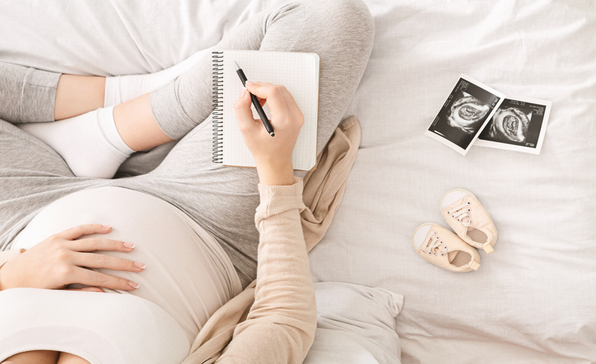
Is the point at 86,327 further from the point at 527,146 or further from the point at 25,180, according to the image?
the point at 527,146

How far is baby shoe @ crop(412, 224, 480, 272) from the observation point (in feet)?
3.24

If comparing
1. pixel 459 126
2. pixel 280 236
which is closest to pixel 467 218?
pixel 459 126

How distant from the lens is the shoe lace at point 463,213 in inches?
38.9

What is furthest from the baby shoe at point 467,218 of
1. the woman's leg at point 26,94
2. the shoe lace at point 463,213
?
the woman's leg at point 26,94

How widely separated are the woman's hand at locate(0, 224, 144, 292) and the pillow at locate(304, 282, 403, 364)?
431 millimetres

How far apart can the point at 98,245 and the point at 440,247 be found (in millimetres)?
796

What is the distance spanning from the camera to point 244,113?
736 millimetres

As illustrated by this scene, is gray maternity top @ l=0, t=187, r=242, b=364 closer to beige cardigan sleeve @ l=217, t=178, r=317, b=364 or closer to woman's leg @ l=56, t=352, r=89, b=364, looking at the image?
woman's leg @ l=56, t=352, r=89, b=364

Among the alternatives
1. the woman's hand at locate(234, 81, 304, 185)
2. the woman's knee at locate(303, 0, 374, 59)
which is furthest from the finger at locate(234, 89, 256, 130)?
the woman's knee at locate(303, 0, 374, 59)

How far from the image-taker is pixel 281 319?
71 cm

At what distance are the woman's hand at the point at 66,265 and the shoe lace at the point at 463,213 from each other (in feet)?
2.51

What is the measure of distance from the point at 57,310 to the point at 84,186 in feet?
1.48

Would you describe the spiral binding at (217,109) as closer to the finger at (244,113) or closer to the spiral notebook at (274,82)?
the spiral notebook at (274,82)

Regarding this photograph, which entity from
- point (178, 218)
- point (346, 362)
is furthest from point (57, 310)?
point (346, 362)
